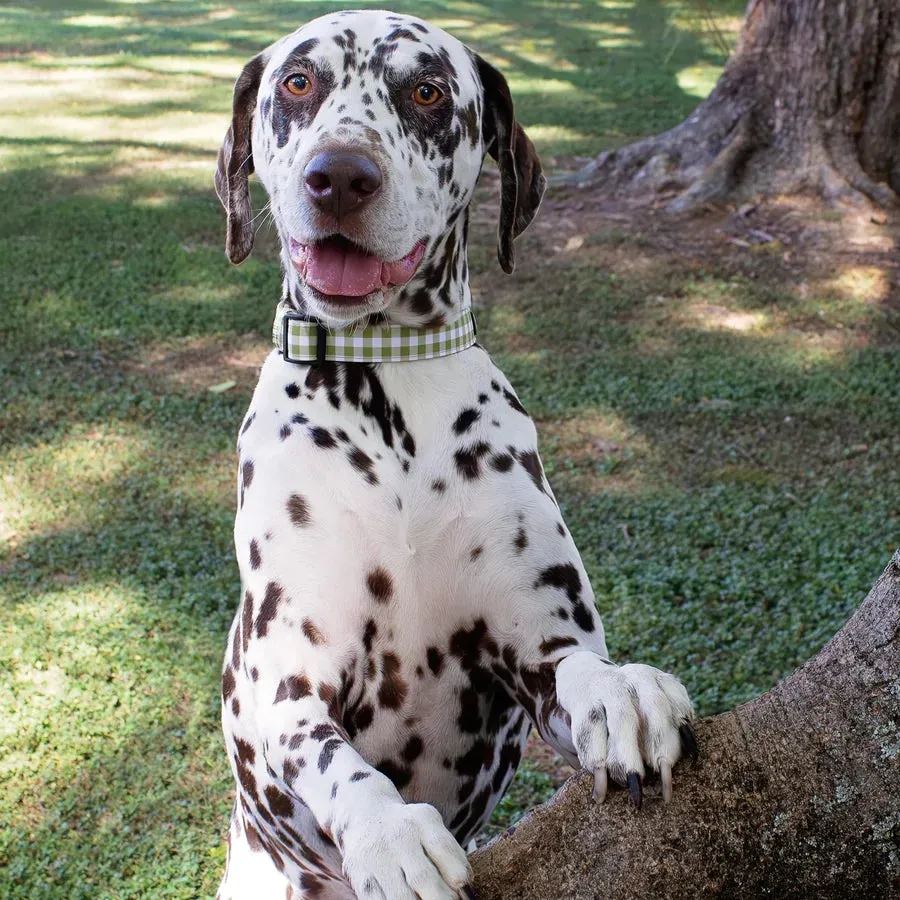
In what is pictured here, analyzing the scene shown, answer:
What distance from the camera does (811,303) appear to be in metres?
7.24

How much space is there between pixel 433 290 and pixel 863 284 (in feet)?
17.5

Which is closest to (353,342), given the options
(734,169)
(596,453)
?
(596,453)

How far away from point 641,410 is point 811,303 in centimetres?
179

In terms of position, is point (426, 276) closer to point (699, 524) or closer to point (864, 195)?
point (699, 524)

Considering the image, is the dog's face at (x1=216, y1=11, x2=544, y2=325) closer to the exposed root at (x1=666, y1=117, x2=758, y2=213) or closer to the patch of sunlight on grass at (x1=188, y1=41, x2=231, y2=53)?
the exposed root at (x1=666, y1=117, x2=758, y2=213)

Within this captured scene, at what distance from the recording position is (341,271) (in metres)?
2.57

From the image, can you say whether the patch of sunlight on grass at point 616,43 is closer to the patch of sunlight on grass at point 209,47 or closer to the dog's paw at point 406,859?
the patch of sunlight on grass at point 209,47

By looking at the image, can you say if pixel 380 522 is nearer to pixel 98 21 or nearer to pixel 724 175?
pixel 724 175

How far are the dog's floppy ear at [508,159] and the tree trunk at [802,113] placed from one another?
550cm

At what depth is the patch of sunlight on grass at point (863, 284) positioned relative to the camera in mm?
7258

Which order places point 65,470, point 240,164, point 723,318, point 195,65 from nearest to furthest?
point 240,164, point 65,470, point 723,318, point 195,65

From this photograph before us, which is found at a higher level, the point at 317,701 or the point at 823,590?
the point at 317,701

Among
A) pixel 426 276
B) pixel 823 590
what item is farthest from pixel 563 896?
pixel 823 590

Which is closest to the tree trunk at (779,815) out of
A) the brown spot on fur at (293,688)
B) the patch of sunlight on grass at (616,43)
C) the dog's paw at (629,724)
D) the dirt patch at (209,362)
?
the dog's paw at (629,724)
